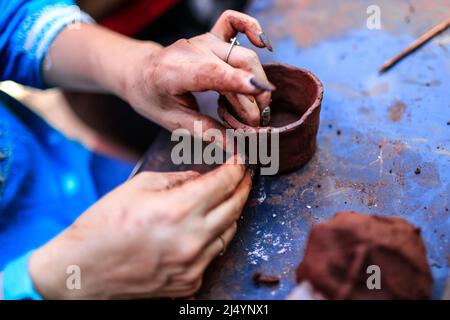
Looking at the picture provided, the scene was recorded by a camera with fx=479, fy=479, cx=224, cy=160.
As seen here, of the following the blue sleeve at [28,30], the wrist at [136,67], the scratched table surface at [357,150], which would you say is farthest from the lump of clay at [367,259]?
the blue sleeve at [28,30]

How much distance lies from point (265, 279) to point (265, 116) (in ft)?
1.53

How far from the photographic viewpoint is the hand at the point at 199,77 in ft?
3.95

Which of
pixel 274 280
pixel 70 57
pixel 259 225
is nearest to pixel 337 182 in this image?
pixel 259 225

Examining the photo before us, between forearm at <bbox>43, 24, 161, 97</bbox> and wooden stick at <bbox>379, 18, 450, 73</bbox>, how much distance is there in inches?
31.1

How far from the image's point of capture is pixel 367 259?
0.95 m

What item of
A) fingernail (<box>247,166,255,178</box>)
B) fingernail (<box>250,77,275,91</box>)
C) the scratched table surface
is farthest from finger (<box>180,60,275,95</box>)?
the scratched table surface

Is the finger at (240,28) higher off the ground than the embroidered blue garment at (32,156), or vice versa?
the finger at (240,28)

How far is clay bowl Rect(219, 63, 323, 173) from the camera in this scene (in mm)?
1285

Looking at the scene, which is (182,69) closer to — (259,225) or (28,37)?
(259,225)

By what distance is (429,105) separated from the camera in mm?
1500

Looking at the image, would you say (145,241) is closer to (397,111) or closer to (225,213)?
(225,213)

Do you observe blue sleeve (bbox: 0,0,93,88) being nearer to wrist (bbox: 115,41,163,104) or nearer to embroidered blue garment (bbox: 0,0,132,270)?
embroidered blue garment (bbox: 0,0,132,270)

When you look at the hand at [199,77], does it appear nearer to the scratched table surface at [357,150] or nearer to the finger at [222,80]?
the finger at [222,80]

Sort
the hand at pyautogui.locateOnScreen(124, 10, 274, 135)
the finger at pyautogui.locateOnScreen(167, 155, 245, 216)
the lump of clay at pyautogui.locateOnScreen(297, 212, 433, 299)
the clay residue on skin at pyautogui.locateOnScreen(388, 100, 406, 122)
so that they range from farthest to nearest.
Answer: the clay residue on skin at pyautogui.locateOnScreen(388, 100, 406, 122) < the hand at pyautogui.locateOnScreen(124, 10, 274, 135) < the finger at pyautogui.locateOnScreen(167, 155, 245, 216) < the lump of clay at pyautogui.locateOnScreen(297, 212, 433, 299)
